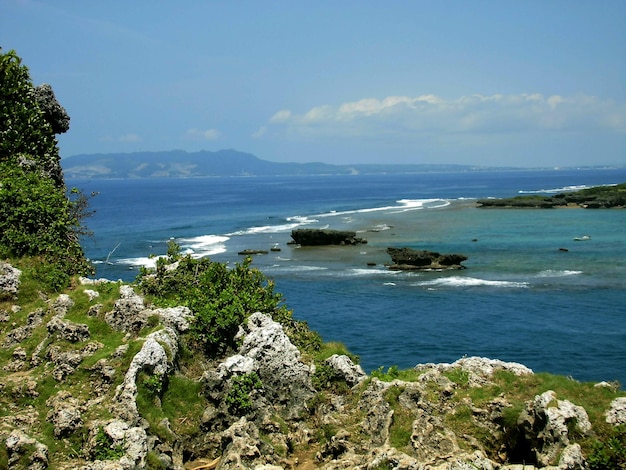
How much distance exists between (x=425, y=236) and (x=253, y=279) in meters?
65.5

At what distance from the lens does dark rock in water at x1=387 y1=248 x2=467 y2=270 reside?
59656 mm

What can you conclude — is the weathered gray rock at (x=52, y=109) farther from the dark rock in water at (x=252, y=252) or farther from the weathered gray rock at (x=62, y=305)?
the dark rock in water at (x=252, y=252)

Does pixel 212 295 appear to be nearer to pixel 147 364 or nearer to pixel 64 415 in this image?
pixel 147 364

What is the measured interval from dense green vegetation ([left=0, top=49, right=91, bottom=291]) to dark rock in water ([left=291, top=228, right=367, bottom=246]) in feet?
172

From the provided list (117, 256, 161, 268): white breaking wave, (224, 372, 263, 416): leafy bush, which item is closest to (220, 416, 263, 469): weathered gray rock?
(224, 372, 263, 416): leafy bush

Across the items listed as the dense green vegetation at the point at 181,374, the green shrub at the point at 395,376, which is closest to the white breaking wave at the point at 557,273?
the dense green vegetation at the point at 181,374

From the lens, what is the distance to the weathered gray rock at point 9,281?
17.0 m

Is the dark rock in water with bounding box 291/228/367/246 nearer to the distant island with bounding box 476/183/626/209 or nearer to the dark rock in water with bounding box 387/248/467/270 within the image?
the dark rock in water with bounding box 387/248/467/270

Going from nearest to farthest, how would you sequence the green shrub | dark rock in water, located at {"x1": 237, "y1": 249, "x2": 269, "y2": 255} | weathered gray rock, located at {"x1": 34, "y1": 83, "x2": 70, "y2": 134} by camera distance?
1. the green shrub
2. weathered gray rock, located at {"x1": 34, "y1": 83, "x2": 70, "y2": 134}
3. dark rock in water, located at {"x1": 237, "y1": 249, "x2": 269, "y2": 255}

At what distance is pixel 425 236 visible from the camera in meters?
82.2

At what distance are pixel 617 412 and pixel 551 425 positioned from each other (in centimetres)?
142

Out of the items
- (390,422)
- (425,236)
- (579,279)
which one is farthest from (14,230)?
(425,236)

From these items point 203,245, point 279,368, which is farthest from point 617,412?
point 203,245

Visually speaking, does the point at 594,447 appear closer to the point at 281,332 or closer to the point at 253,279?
the point at 281,332
